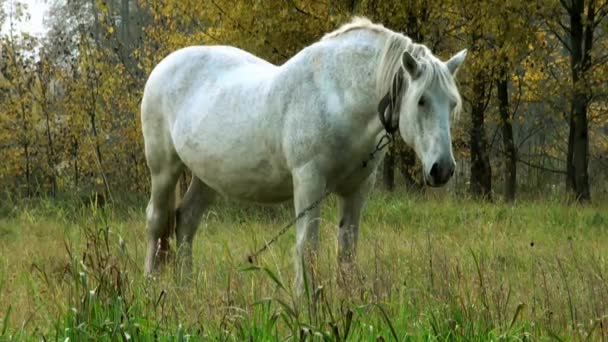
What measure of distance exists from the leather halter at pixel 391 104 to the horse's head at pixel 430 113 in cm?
4

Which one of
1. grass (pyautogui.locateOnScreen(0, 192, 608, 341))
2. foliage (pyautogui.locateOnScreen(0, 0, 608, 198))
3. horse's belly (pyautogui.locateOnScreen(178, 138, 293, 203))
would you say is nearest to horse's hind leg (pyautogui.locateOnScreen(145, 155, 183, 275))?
grass (pyautogui.locateOnScreen(0, 192, 608, 341))

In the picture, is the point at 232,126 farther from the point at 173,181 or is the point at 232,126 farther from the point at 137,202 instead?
the point at 137,202

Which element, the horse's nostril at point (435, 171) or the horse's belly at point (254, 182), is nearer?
the horse's nostril at point (435, 171)

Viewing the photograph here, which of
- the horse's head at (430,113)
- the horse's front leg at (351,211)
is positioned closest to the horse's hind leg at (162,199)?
the horse's front leg at (351,211)

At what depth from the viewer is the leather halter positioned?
168 inches

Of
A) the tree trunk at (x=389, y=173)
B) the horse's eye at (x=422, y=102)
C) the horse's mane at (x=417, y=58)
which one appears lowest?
the tree trunk at (x=389, y=173)

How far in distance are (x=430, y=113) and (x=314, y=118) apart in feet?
2.69

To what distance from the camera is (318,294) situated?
106 inches

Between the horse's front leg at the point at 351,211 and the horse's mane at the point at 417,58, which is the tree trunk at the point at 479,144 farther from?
the horse's mane at the point at 417,58

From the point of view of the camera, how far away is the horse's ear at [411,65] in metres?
4.10

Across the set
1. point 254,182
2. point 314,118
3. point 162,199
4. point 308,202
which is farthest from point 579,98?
point 308,202

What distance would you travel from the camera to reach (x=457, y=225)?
8.12 metres

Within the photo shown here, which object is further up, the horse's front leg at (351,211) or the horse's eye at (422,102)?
the horse's eye at (422,102)

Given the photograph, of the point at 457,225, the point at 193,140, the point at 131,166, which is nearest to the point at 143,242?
the point at 193,140
